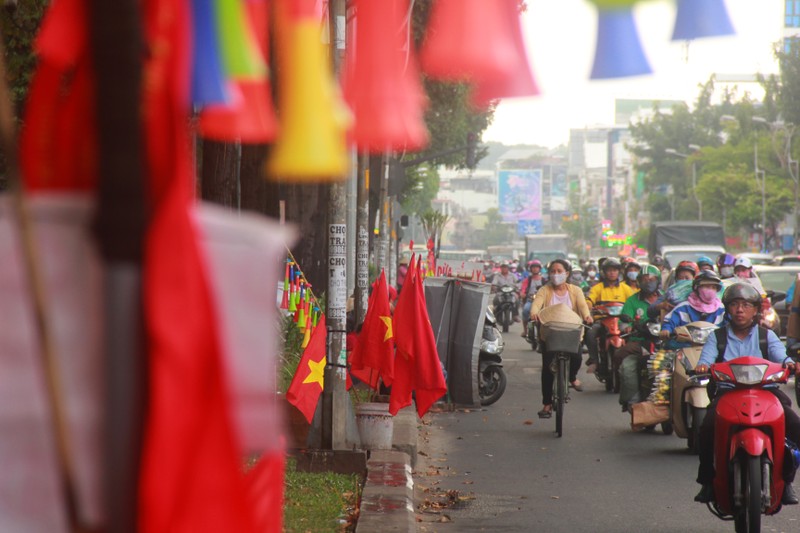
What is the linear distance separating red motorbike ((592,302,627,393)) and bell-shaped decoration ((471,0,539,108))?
15491 millimetres

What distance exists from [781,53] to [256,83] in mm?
56562

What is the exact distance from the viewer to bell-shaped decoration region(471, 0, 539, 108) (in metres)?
2.02

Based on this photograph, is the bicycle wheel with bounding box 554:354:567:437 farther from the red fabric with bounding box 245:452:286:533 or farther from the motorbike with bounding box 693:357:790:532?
the red fabric with bounding box 245:452:286:533

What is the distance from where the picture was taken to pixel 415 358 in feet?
37.2

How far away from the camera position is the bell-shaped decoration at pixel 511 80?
2023 millimetres

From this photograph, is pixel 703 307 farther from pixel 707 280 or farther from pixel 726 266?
pixel 726 266

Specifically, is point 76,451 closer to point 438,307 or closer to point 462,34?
point 462,34

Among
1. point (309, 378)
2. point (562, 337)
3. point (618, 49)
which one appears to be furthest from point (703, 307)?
point (618, 49)

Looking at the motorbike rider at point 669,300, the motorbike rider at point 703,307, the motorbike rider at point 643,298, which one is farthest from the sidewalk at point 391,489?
the motorbike rider at point 643,298

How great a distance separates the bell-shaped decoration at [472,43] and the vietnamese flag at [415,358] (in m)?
8.89

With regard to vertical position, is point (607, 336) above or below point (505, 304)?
above

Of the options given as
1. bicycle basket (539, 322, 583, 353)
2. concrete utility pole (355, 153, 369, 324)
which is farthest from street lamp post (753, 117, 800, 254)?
bicycle basket (539, 322, 583, 353)

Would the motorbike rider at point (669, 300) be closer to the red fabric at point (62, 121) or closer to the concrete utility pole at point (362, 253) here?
the concrete utility pole at point (362, 253)

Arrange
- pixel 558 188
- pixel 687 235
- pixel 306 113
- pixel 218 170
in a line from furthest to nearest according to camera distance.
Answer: pixel 558 188, pixel 687 235, pixel 218 170, pixel 306 113
